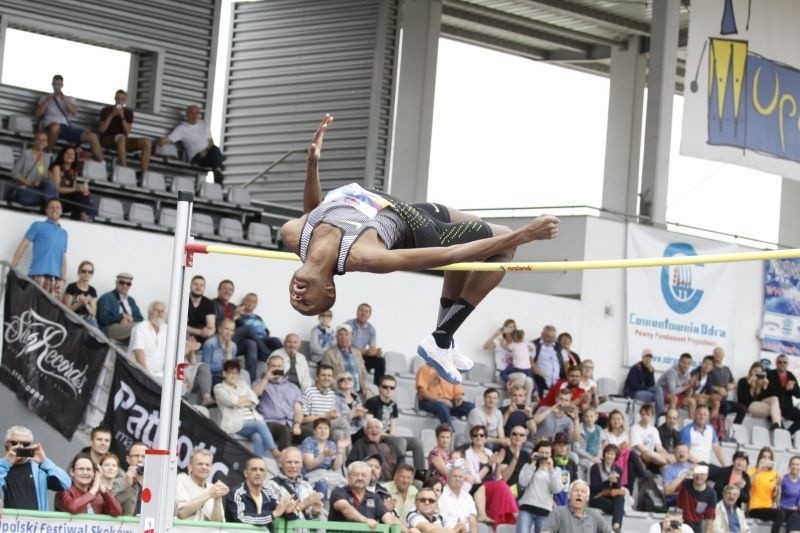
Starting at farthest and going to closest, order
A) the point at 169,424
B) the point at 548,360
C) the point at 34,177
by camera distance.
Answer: the point at 548,360 < the point at 34,177 < the point at 169,424

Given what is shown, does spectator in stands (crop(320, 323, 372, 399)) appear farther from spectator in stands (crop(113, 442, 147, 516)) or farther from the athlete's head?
the athlete's head

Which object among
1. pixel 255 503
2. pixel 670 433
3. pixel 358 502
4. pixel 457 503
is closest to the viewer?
pixel 255 503

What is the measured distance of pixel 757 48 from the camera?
16.2m

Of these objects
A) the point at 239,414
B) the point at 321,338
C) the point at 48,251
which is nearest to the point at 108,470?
the point at 239,414

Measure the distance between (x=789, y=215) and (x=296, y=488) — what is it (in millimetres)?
12546

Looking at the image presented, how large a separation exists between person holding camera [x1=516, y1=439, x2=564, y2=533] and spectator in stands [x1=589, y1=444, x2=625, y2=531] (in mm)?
832

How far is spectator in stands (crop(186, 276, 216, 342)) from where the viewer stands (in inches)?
474

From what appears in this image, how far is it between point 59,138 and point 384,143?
5.16 metres

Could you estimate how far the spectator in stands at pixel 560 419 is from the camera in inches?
504

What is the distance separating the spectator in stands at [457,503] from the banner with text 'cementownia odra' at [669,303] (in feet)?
18.4

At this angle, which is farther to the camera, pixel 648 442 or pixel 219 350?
pixel 648 442

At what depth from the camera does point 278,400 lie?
11.3m

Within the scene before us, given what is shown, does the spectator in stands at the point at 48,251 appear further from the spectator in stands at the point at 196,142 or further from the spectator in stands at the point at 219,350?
the spectator in stands at the point at 196,142

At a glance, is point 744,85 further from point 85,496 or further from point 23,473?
point 23,473
